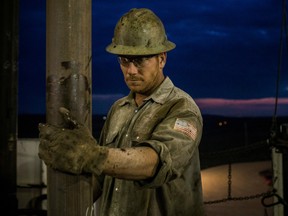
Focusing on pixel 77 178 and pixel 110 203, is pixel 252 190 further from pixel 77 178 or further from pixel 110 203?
pixel 77 178

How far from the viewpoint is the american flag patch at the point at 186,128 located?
1.95 meters

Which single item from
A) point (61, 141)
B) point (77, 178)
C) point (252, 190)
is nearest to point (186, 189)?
point (77, 178)

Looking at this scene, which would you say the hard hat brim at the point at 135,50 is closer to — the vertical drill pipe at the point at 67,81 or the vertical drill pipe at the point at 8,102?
the vertical drill pipe at the point at 67,81

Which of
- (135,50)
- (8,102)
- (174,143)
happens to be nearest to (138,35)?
(135,50)

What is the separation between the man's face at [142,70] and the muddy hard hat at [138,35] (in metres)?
0.05

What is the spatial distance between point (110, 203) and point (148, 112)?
25.2 inches

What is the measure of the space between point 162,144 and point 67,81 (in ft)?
1.74

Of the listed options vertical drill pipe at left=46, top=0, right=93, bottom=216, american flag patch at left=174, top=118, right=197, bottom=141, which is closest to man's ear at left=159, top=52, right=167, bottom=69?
american flag patch at left=174, top=118, right=197, bottom=141

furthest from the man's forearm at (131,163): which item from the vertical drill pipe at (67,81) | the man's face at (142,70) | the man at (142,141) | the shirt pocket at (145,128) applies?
the man's face at (142,70)

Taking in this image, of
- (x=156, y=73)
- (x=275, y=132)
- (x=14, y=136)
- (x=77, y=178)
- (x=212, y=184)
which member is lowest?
(x=212, y=184)

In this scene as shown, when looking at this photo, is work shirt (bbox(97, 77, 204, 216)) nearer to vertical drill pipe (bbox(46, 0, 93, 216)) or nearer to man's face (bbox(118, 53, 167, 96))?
man's face (bbox(118, 53, 167, 96))

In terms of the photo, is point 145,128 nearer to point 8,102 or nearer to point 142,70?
point 142,70

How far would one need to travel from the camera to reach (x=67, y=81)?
1591 mm

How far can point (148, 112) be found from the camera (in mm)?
2320
